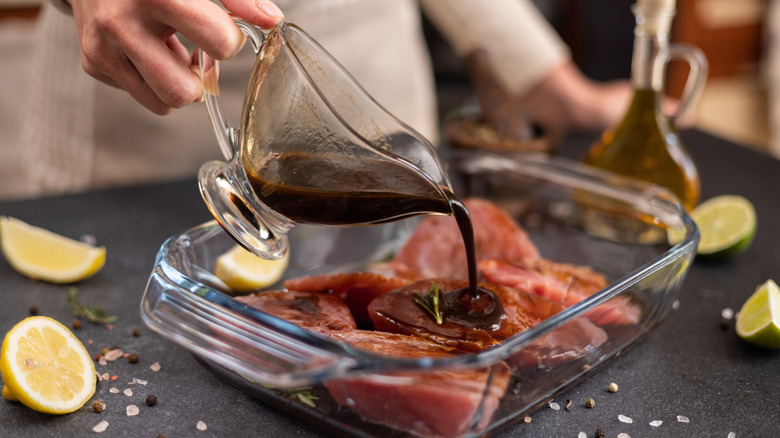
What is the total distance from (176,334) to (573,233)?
0.88m

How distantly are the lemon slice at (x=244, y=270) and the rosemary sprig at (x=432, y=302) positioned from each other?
0.81ft

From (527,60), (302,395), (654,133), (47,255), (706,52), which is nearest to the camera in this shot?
(302,395)

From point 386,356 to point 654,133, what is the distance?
92cm

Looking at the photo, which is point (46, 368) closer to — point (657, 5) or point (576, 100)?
point (657, 5)

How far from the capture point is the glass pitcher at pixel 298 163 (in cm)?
96

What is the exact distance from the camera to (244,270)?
118cm

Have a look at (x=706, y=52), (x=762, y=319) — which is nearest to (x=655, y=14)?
(x=762, y=319)

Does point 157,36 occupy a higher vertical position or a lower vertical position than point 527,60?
higher

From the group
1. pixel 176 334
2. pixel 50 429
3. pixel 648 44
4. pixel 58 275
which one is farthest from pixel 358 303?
pixel 648 44

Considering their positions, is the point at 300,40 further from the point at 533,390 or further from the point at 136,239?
the point at 136,239

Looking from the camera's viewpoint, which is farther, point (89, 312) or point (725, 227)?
point (725, 227)

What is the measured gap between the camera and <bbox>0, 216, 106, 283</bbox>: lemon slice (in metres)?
1.30

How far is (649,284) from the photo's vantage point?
1.01 m

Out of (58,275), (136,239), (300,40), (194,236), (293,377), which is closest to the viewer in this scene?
(293,377)
